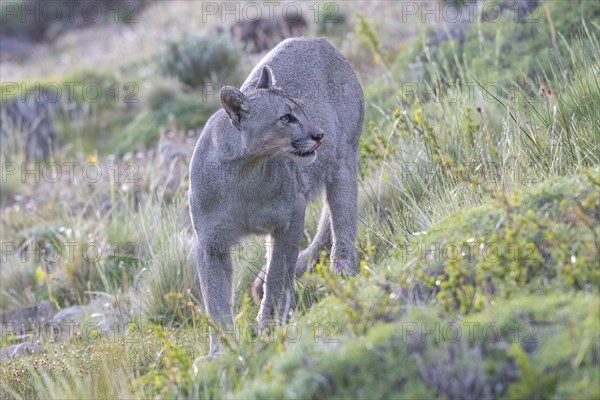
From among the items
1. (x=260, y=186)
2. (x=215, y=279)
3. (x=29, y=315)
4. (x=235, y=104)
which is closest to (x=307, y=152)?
(x=260, y=186)

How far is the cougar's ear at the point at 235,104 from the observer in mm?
6309

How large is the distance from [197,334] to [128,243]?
3.69 meters

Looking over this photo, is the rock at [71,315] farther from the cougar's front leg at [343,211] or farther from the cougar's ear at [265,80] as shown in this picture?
the cougar's ear at [265,80]

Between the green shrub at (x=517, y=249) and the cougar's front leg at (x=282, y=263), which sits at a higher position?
the green shrub at (x=517, y=249)

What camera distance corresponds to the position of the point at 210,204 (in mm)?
6629

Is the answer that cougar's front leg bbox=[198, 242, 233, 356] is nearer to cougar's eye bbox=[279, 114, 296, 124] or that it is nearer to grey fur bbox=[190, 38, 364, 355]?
grey fur bbox=[190, 38, 364, 355]

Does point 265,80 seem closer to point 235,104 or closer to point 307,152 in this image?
point 235,104

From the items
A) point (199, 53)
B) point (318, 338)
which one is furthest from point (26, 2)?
point (318, 338)

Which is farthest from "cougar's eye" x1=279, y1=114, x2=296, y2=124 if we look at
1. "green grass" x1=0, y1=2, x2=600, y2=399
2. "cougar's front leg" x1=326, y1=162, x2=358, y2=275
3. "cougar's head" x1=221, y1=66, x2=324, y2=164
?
"cougar's front leg" x1=326, y1=162, x2=358, y2=275

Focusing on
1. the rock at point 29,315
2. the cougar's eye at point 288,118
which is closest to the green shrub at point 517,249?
the cougar's eye at point 288,118

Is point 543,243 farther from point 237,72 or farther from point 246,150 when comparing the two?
point 237,72

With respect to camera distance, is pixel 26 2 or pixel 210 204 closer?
pixel 210 204

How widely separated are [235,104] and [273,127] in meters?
0.31

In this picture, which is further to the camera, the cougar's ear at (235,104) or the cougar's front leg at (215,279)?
the cougar's front leg at (215,279)
